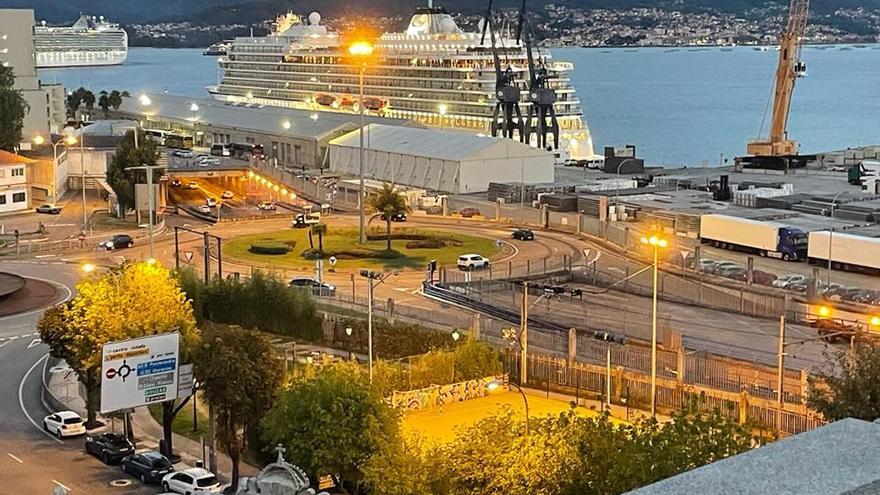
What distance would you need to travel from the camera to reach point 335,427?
16.1 m

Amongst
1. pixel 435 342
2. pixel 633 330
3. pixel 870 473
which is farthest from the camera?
pixel 633 330

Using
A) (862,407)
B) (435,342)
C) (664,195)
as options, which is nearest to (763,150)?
(664,195)

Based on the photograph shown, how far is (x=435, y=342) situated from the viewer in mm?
24172

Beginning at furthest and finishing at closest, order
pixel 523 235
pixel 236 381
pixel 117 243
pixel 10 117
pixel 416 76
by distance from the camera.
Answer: pixel 416 76 → pixel 10 117 → pixel 523 235 → pixel 117 243 → pixel 236 381

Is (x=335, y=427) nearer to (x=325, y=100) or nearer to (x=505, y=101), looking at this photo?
(x=505, y=101)

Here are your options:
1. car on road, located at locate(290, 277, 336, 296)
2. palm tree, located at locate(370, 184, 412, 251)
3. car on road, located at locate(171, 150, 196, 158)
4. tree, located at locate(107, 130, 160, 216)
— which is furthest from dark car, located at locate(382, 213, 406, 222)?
car on road, located at locate(171, 150, 196, 158)

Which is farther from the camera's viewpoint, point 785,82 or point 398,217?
point 785,82

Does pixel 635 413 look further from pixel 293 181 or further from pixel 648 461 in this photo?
pixel 293 181

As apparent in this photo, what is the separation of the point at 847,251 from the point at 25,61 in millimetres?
52000

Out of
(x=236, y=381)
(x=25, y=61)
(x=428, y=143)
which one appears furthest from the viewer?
(x=25, y=61)

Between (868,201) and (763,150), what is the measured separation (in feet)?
92.9

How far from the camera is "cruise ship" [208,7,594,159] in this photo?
7906 centimetres

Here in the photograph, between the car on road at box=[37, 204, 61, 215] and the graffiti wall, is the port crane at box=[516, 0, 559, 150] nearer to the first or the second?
the car on road at box=[37, 204, 61, 215]

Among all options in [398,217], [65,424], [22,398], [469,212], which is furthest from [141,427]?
[469,212]
